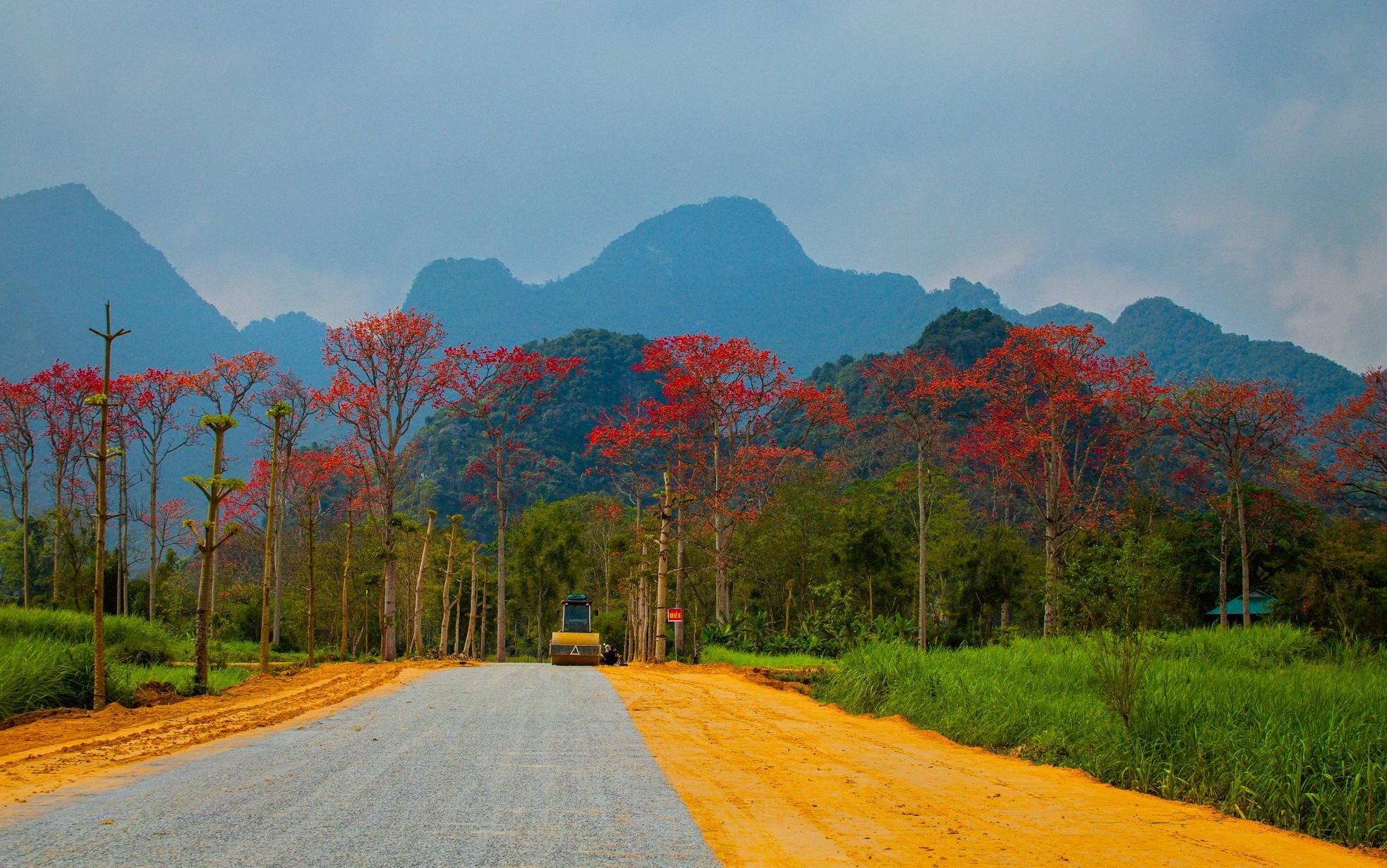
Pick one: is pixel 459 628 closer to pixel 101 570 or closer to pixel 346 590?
pixel 346 590

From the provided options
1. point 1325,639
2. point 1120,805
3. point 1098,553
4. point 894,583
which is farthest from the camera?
point 894,583

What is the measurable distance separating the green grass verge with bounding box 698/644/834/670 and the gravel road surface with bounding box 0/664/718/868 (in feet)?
34.7

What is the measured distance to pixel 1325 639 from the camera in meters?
14.6

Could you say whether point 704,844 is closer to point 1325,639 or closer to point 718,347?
point 1325,639

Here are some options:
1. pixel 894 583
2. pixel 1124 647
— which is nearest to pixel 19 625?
pixel 1124 647

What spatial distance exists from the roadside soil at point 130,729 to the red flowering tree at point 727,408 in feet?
42.4

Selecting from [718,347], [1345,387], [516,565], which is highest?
[1345,387]

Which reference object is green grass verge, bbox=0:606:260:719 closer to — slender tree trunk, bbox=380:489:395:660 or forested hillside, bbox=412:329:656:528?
slender tree trunk, bbox=380:489:395:660

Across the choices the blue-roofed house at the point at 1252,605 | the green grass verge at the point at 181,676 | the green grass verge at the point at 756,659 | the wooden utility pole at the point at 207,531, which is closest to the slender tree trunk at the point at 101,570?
the wooden utility pole at the point at 207,531

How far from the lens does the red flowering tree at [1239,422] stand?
95.3ft

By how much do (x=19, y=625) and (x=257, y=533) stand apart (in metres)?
30.0

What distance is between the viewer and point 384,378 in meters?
27.7

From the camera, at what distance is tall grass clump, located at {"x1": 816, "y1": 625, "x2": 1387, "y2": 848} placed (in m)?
6.00

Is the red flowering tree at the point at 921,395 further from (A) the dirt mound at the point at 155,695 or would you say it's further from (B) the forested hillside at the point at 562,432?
(B) the forested hillside at the point at 562,432
